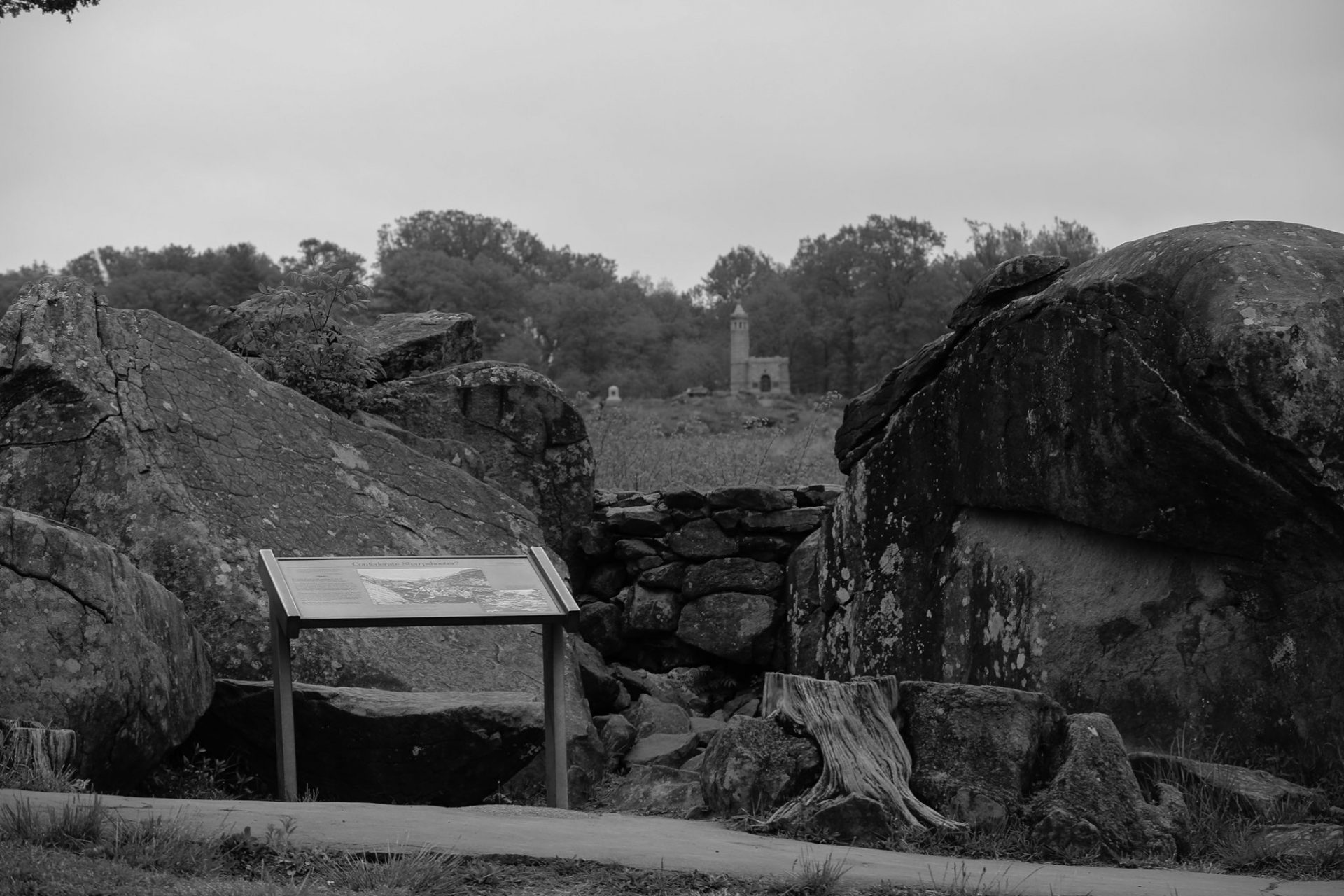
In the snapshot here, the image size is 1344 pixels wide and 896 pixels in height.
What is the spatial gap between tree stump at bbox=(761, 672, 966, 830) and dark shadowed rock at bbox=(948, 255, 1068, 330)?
348 cm

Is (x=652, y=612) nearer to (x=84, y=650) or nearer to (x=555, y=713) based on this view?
(x=555, y=713)

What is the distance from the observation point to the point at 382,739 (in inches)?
267

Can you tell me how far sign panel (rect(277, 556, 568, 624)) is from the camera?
612cm

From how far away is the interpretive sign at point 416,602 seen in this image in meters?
6.08

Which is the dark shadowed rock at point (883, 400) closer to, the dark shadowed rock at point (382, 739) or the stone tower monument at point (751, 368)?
the dark shadowed rock at point (382, 739)

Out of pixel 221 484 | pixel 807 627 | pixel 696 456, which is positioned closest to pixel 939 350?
pixel 807 627

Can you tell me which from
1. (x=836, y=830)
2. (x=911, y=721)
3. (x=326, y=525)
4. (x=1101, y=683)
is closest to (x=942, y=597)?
(x=1101, y=683)

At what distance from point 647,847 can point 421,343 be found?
27.7 ft

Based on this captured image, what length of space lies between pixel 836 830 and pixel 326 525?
4658 millimetres

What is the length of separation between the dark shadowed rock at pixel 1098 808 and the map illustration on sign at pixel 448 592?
2343 millimetres

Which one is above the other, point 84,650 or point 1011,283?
point 1011,283

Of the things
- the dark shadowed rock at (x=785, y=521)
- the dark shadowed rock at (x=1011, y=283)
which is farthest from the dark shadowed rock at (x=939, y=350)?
the dark shadowed rock at (x=785, y=521)

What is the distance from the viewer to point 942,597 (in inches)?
327

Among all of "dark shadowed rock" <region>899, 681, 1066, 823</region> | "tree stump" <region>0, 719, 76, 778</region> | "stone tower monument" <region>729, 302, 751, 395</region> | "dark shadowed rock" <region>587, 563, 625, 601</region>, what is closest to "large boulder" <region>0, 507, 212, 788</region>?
"tree stump" <region>0, 719, 76, 778</region>
